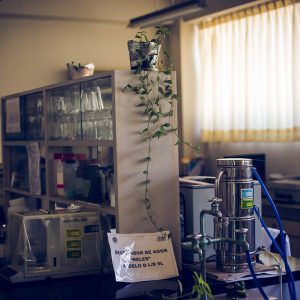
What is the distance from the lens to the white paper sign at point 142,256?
2.25 metres

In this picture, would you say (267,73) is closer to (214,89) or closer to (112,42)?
(214,89)

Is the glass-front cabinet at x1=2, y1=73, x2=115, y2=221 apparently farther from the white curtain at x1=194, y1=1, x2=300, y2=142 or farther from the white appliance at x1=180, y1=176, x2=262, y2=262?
the white curtain at x1=194, y1=1, x2=300, y2=142

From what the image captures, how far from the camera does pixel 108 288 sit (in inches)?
87.9

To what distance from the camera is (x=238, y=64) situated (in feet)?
18.8

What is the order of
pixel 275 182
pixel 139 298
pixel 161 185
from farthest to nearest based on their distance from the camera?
pixel 275 182, pixel 161 185, pixel 139 298

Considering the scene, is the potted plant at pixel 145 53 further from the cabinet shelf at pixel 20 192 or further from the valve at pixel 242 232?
the cabinet shelf at pixel 20 192

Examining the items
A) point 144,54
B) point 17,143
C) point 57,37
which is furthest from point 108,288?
point 57,37

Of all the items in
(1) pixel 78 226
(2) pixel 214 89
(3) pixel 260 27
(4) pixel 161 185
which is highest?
(3) pixel 260 27

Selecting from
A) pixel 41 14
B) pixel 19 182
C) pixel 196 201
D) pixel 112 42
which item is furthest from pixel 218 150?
pixel 196 201

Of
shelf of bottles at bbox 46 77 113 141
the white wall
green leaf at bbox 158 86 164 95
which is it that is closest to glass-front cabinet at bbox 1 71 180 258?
shelf of bottles at bbox 46 77 113 141

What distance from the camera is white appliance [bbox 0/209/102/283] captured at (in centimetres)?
246

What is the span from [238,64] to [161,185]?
3554 millimetres

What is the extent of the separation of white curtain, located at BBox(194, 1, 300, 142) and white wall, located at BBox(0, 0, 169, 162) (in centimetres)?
87

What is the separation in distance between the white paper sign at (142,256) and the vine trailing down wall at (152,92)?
0.09 meters
